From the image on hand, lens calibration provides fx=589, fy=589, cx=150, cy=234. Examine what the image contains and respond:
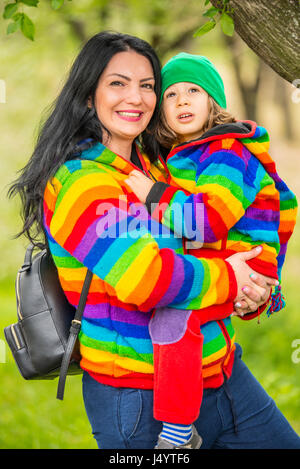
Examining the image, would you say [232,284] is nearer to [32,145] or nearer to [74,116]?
[74,116]

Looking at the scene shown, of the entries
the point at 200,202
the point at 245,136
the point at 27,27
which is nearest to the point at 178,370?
the point at 200,202

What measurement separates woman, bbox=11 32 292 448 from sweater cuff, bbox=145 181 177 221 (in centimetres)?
5

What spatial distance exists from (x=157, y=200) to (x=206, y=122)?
54cm

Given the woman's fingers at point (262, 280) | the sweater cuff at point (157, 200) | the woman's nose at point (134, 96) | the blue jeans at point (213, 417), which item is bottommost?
the blue jeans at point (213, 417)

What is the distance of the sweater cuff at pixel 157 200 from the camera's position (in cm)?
219

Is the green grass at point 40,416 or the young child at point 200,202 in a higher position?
the young child at point 200,202

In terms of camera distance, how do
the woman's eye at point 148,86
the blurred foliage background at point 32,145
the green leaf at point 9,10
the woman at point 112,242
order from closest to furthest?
the woman at point 112,242 < the green leaf at point 9,10 < the woman's eye at point 148,86 < the blurred foliage background at point 32,145

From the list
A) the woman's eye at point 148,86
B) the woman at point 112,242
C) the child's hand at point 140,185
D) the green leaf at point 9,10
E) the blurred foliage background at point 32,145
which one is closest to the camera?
the woman at point 112,242

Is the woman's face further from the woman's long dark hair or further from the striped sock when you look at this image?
the striped sock

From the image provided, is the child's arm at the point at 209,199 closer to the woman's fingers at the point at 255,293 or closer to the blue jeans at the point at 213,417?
the woman's fingers at the point at 255,293

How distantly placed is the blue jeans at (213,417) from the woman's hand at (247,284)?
324 mm

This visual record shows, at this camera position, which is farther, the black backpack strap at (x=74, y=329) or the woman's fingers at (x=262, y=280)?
the woman's fingers at (x=262, y=280)

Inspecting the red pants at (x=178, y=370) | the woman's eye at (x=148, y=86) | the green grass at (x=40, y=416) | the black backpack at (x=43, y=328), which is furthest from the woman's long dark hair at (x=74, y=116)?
the green grass at (x=40, y=416)

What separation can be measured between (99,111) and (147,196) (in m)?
0.43
